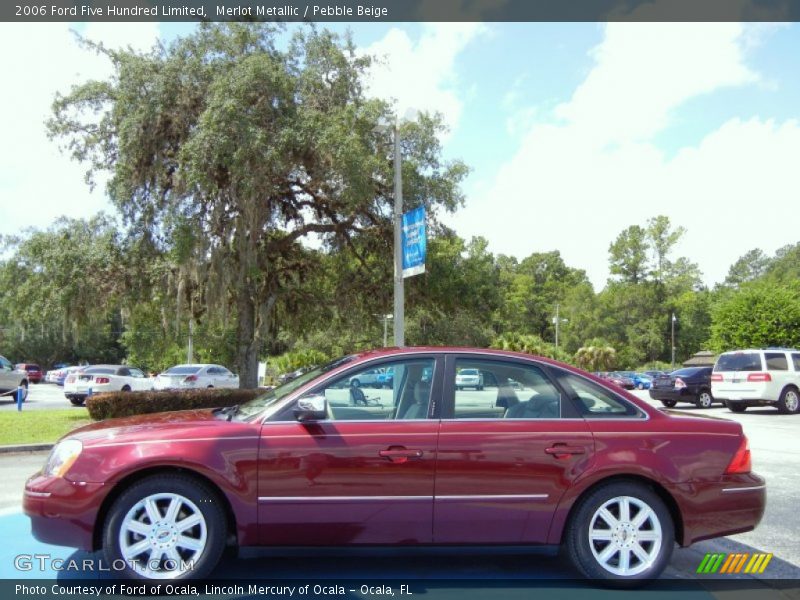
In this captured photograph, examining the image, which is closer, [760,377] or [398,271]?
[398,271]

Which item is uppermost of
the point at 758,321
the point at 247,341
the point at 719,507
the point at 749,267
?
the point at 749,267

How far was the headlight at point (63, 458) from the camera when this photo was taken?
173 inches

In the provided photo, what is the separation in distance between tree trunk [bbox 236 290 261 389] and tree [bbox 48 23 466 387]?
11 cm

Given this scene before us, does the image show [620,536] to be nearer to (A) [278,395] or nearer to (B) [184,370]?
(A) [278,395]

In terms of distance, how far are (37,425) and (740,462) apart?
13.6m

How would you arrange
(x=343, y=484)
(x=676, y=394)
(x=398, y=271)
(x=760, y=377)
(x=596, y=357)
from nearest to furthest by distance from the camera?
(x=343, y=484)
(x=398, y=271)
(x=760, y=377)
(x=676, y=394)
(x=596, y=357)

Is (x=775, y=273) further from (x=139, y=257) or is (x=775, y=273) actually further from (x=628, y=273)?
(x=139, y=257)

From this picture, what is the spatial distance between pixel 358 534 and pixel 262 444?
845 millimetres

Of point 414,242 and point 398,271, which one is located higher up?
point 414,242

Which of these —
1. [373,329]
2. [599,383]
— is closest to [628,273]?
[373,329]

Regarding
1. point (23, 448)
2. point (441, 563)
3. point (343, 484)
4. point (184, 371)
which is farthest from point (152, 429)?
point (184, 371)

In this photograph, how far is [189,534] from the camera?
4359 mm

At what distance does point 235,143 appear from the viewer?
14.8 meters

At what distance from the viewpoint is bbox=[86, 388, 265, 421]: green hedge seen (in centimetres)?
1409
